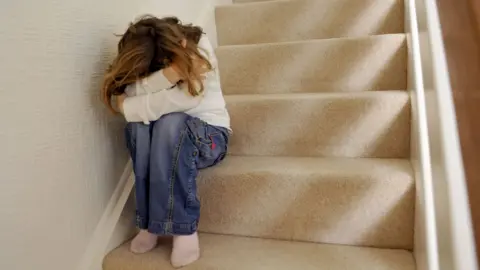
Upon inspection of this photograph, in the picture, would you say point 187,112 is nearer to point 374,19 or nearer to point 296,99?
point 296,99

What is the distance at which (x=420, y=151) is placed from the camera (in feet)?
3.32

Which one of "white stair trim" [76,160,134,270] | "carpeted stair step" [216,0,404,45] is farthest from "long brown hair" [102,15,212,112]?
"carpeted stair step" [216,0,404,45]

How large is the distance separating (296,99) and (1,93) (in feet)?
2.50

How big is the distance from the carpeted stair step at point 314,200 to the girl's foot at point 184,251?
143 millimetres

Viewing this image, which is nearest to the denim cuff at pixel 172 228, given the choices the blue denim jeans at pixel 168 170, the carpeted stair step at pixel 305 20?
the blue denim jeans at pixel 168 170

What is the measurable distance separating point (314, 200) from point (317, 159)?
0.17m

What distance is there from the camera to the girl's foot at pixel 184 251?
1060 mm

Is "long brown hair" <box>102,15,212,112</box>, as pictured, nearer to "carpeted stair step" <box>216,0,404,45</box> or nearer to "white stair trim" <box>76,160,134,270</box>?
"white stair trim" <box>76,160,134,270</box>

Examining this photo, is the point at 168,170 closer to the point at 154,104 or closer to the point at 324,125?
the point at 154,104

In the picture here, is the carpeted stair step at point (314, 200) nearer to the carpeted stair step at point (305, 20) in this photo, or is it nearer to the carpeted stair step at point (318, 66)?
the carpeted stair step at point (318, 66)

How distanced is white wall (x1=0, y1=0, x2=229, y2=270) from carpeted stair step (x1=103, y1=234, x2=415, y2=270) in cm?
14

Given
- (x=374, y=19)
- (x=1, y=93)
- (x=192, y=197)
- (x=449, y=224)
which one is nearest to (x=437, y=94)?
(x=449, y=224)

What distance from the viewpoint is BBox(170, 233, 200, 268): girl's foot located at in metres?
1.06

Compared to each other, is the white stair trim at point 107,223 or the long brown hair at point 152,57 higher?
the long brown hair at point 152,57
